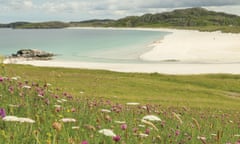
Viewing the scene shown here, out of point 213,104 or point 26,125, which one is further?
point 213,104

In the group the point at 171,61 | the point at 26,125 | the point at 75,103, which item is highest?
the point at 26,125

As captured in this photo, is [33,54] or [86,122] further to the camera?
[33,54]

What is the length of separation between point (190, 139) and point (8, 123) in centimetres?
314

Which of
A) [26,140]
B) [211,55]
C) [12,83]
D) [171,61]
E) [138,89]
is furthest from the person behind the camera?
[211,55]

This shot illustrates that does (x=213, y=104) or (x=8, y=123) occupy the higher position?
(x=8, y=123)

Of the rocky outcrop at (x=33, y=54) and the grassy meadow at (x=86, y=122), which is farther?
the rocky outcrop at (x=33, y=54)

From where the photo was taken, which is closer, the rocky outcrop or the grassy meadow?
the grassy meadow

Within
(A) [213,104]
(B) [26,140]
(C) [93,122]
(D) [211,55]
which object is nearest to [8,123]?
(B) [26,140]

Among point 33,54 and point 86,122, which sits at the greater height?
point 86,122

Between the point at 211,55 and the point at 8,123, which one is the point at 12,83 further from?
the point at 211,55

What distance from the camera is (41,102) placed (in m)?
8.74

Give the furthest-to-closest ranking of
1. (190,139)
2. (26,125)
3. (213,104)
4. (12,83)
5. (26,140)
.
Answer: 1. (213,104)
2. (12,83)
3. (190,139)
4. (26,125)
5. (26,140)

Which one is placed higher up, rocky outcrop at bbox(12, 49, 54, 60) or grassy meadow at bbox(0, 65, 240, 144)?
grassy meadow at bbox(0, 65, 240, 144)

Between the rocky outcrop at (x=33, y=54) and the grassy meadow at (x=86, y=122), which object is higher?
the grassy meadow at (x=86, y=122)
